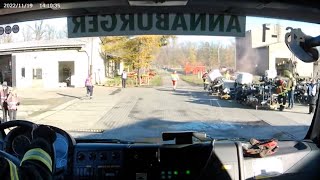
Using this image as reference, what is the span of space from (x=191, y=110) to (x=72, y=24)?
1.10m

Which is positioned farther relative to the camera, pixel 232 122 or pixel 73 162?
pixel 232 122

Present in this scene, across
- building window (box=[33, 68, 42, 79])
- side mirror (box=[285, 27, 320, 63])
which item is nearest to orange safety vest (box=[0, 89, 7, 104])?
building window (box=[33, 68, 42, 79])

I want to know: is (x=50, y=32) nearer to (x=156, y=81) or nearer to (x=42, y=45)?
(x=42, y=45)

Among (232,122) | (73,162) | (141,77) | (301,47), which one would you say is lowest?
(73,162)

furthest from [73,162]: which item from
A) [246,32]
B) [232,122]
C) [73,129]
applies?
[246,32]

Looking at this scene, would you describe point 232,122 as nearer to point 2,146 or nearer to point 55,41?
point 55,41

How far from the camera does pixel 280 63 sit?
126 inches

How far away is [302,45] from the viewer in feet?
10.3

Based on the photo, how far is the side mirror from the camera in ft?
10.3

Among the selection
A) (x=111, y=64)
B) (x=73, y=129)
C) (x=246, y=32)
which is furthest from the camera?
(x=73, y=129)

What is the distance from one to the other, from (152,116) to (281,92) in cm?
100

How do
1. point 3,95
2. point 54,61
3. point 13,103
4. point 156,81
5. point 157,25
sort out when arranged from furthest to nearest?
1. point 3,95
2. point 13,103
3. point 54,61
4. point 156,81
5. point 157,25

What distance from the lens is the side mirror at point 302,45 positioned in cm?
314
